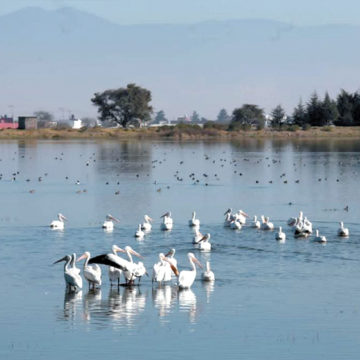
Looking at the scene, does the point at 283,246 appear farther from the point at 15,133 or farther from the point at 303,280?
the point at 15,133

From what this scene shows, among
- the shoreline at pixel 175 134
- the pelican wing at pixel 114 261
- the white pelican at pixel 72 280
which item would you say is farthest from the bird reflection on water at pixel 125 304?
the shoreline at pixel 175 134

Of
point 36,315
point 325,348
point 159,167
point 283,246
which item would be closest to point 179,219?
point 283,246

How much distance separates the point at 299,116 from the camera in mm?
153125

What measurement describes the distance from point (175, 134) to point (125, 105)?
74.0 feet

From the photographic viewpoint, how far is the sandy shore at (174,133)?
14238cm

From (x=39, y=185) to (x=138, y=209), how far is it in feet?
49.9

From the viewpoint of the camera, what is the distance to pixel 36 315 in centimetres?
2083

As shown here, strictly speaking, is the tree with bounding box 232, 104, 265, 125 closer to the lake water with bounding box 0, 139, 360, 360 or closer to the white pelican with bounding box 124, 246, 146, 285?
A: the lake water with bounding box 0, 139, 360, 360

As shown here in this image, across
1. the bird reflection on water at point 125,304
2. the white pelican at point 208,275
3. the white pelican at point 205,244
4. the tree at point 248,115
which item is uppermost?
the tree at point 248,115

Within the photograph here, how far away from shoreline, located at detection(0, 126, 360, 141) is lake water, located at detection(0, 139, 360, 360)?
89118mm

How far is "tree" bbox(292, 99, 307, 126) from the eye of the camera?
15200 cm

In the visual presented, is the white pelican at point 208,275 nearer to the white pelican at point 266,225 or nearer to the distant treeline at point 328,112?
the white pelican at point 266,225

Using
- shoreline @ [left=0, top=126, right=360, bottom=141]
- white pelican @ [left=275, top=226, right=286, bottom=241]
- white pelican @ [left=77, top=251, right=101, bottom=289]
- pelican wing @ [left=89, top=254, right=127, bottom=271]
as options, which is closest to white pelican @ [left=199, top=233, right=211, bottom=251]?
white pelican @ [left=275, top=226, right=286, bottom=241]

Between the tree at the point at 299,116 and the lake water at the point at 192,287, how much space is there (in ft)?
324
